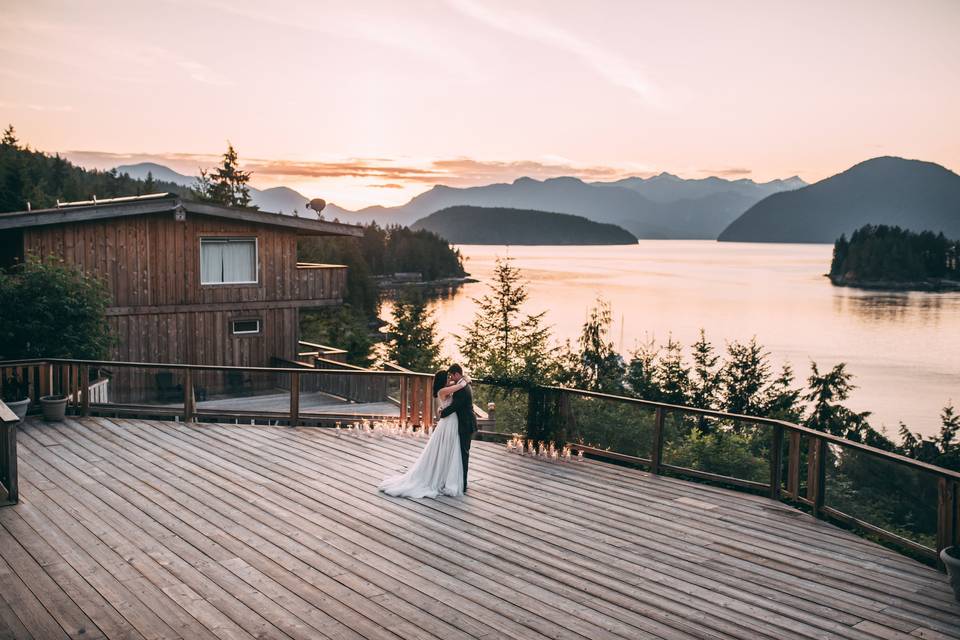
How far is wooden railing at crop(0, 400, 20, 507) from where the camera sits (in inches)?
341

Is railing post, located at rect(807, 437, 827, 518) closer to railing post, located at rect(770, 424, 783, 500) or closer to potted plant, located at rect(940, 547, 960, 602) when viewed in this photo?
railing post, located at rect(770, 424, 783, 500)

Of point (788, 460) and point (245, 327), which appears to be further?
point (245, 327)

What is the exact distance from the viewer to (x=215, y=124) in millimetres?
72188

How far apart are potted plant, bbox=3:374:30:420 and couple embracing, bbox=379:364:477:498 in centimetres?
744

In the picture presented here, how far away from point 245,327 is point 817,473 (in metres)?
19.8

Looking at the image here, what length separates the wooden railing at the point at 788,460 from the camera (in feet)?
24.8

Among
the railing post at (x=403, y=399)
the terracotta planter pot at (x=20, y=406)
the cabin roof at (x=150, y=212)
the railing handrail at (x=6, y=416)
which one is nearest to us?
the railing handrail at (x=6, y=416)

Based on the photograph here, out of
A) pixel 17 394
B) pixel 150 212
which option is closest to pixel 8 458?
pixel 17 394

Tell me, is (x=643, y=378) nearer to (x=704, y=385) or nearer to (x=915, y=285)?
(x=704, y=385)

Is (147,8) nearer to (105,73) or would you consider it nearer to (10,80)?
(105,73)

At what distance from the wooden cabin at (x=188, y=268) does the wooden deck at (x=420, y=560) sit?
41.9ft

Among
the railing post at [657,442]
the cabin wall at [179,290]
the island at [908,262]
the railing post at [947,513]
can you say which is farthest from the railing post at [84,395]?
the island at [908,262]

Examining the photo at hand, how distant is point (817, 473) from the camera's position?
29.8 feet

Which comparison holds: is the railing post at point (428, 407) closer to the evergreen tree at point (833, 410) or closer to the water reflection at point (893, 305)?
the evergreen tree at point (833, 410)
